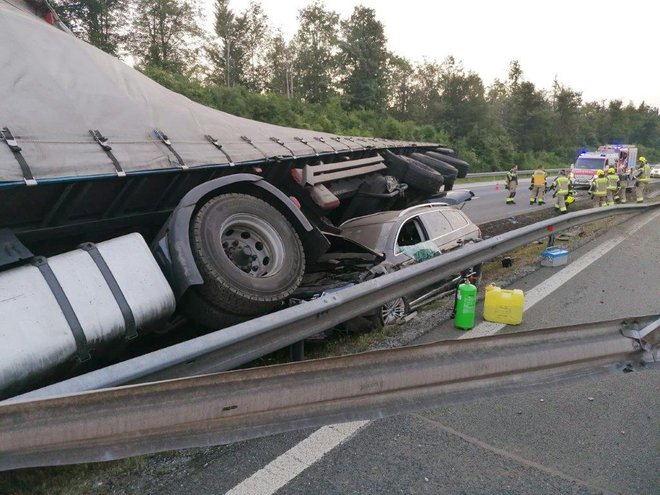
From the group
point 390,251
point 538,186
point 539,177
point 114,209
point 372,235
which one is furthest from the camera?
point 538,186

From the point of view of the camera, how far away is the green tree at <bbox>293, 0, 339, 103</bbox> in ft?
143

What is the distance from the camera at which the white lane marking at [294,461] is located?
210 cm

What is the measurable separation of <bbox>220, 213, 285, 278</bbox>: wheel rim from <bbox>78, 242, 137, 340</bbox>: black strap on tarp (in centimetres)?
108

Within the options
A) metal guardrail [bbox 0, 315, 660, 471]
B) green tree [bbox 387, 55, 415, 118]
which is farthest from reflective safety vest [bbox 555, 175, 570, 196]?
green tree [bbox 387, 55, 415, 118]

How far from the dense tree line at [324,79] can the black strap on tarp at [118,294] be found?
84.0 ft

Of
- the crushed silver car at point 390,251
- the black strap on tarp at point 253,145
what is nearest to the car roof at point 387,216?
the crushed silver car at point 390,251

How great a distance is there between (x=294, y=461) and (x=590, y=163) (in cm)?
2486

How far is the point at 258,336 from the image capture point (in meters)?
2.80

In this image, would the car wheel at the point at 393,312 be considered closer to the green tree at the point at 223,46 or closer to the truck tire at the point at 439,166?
the truck tire at the point at 439,166

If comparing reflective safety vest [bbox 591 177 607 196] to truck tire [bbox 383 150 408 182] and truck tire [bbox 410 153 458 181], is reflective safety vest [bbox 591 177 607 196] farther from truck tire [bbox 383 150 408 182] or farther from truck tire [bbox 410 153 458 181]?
truck tire [bbox 383 150 408 182]

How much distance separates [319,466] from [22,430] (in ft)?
4.14

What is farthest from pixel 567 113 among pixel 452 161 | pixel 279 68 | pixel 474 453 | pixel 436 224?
pixel 474 453

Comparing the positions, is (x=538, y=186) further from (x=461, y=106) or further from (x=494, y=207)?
(x=461, y=106)

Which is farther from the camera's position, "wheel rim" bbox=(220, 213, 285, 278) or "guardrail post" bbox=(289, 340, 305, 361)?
"wheel rim" bbox=(220, 213, 285, 278)
